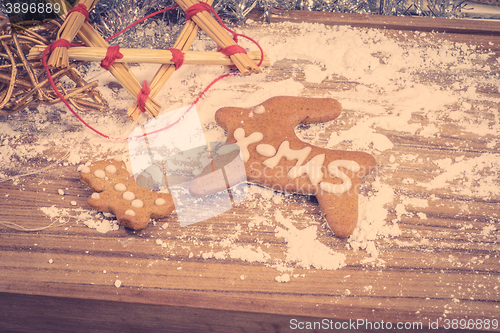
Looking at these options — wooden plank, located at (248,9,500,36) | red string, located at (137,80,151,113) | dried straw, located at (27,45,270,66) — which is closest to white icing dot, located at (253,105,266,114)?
dried straw, located at (27,45,270,66)

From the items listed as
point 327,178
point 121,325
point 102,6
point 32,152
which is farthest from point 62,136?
point 327,178

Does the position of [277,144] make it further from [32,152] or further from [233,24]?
[32,152]

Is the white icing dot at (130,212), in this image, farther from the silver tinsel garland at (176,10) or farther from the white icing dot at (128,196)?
the silver tinsel garland at (176,10)

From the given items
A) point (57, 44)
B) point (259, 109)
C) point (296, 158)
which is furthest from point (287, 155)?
point (57, 44)

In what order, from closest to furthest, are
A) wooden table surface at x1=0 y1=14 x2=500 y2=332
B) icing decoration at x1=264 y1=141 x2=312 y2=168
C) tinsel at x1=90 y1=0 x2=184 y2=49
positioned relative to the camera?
1. wooden table surface at x1=0 y1=14 x2=500 y2=332
2. icing decoration at x1=264 y1=141 x2=312 y2=168
3. tinsel at x1=90 y1=0 x2=184 y2=49

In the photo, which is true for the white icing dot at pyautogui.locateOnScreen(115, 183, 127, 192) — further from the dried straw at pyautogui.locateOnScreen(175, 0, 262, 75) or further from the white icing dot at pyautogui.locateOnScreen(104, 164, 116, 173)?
the dried straw at pyautogui.locateOnScreen(175, 0, 262, 75)

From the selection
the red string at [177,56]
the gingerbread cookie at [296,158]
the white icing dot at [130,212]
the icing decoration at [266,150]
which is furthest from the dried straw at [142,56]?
the white icing dot at [130,212]

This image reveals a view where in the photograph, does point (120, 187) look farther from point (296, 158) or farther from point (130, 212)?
point (296, 158)
